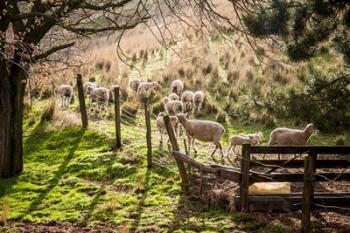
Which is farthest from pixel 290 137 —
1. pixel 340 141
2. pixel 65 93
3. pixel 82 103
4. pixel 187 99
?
pixel 65 93

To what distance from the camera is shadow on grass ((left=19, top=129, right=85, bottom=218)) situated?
429 inches

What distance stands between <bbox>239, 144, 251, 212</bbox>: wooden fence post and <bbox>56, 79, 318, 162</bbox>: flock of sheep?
3093 mm

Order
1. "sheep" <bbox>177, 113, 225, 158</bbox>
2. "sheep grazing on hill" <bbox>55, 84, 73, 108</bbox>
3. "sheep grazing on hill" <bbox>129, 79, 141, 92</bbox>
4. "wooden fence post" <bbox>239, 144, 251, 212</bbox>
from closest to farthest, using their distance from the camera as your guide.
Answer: "wooden fence post" <bbox>239, 144, 251, 212</bbox> < "sheep" <bbox>177, 113, 225, 158</bbox> < "sheep grazing on hill" <bbox>55, 84, 73, 108</bbox> < "sheep grazing on hill" <bbox>129, 79, 141, 92</bbox>

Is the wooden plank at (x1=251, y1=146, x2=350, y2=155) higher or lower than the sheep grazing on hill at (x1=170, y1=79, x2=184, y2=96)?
lower

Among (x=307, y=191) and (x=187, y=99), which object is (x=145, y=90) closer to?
(x=187, y=99)

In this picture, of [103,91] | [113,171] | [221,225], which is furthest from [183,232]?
[103,91]

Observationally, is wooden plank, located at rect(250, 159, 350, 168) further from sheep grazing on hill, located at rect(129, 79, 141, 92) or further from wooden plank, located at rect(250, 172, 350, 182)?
sheep grazing on hill, located at rect(129, 79, 141, 92)

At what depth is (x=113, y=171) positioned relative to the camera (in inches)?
498

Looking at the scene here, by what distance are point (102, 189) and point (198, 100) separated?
796 centimetres

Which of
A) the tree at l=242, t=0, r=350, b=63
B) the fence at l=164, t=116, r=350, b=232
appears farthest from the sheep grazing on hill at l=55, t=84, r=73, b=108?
the fence at l=164, t=116, r=350, b=232

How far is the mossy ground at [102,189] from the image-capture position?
381 inches

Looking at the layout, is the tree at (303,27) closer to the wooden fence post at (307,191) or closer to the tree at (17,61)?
the tree at (17,61)

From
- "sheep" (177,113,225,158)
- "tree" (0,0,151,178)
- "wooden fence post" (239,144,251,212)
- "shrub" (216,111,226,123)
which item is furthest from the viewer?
"shrub" (216,111,226,123)

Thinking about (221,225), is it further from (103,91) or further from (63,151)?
(103,91)
